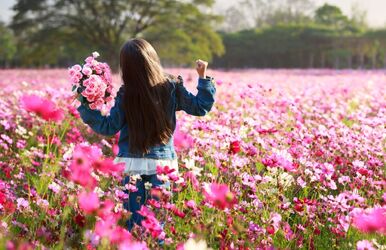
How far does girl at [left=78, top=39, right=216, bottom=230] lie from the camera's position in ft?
9.84

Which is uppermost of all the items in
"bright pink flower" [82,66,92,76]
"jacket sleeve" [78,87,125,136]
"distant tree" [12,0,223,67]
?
"bright pink flower" [82,66,92,76]

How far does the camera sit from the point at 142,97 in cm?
298

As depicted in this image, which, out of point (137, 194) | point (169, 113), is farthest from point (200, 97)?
point (137, 194)

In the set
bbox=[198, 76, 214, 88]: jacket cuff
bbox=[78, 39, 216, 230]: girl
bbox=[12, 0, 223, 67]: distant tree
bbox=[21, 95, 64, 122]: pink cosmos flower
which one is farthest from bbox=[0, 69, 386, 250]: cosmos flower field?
bbox=[12, 0, 223, 67]: distant tree

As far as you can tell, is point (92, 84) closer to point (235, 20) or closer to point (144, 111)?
point (144, 111)

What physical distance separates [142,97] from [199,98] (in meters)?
0.36

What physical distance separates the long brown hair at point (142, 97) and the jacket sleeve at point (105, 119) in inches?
2.8

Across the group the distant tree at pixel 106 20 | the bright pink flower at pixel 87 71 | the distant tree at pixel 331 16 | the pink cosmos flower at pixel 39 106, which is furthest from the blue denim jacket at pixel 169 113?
the distant tree at pixel 331 16

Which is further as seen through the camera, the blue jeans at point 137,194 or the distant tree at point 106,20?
the distant tree at point 106,20

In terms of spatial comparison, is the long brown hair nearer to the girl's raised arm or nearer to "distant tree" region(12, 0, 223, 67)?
the girl's raised arm

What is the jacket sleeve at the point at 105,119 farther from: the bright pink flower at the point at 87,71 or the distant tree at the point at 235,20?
the distant tree at the point at 235,20

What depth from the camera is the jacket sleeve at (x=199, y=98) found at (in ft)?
10.3

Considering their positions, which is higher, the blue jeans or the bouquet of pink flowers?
the bouquet of pink flowers

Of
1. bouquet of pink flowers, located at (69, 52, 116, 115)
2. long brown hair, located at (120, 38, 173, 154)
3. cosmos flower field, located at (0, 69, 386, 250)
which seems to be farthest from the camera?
long brown hair, located at (120, 38, 173, 154)
